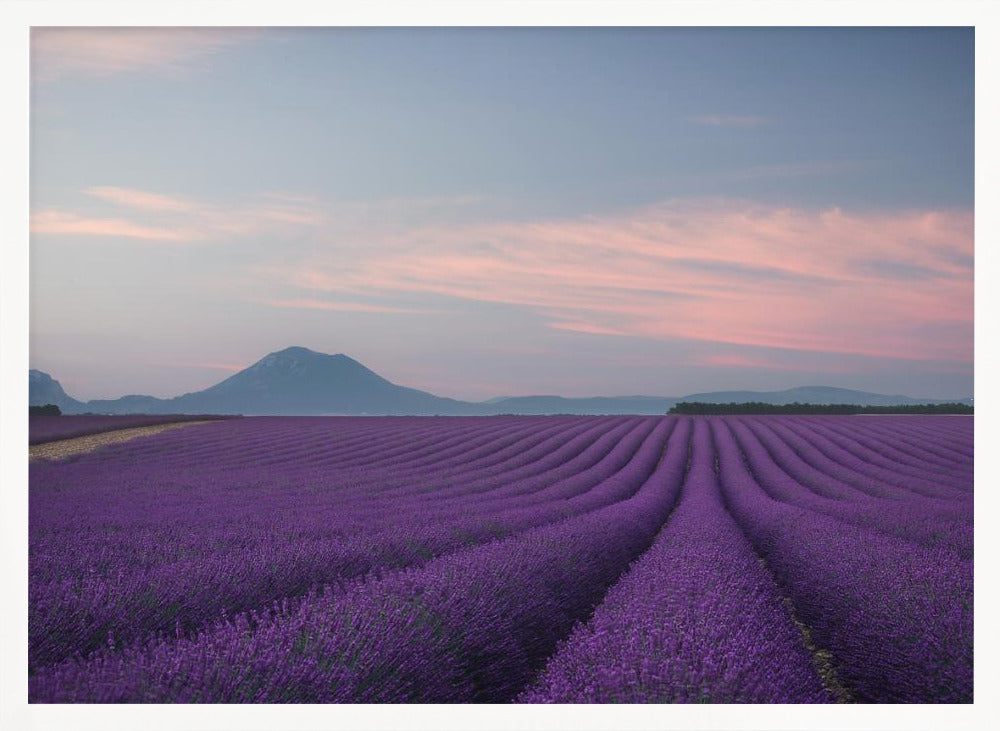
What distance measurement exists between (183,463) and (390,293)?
23.6 feet

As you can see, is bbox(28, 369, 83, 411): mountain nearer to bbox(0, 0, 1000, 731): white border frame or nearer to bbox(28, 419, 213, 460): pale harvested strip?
bbox(0, 0, 1000, 731): white border frame

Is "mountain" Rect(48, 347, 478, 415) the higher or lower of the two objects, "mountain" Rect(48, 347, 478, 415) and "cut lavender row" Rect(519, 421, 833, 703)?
the higher

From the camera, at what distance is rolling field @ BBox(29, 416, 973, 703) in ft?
7.08

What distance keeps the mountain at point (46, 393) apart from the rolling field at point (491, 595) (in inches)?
32.3

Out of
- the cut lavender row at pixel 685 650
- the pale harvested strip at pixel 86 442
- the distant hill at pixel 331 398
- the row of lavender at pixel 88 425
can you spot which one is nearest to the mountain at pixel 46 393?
the distant hill at pixel 331 398

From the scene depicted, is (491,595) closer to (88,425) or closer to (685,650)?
(685,650)

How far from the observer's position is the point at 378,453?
1209 cm

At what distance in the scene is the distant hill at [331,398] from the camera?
568 cm

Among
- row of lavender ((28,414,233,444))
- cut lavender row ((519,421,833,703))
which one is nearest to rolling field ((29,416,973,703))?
cut lavender row ((519,421,833,703))

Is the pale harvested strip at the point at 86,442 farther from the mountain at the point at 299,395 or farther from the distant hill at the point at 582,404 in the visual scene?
the distant hill at the point at 582,404

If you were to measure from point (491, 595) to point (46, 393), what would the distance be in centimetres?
325

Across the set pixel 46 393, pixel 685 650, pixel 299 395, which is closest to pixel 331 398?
pixel 299 395

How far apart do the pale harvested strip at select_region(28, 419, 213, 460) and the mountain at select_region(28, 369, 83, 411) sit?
7177mm
